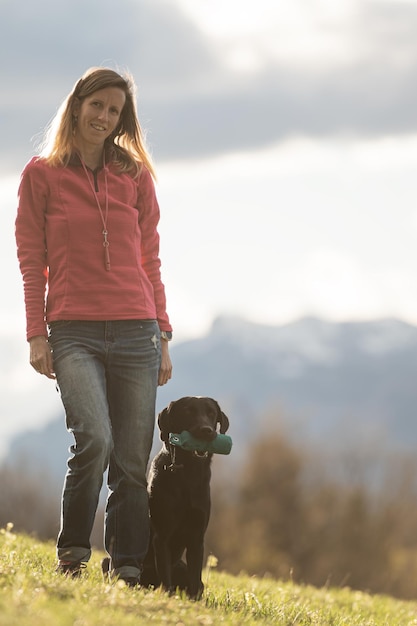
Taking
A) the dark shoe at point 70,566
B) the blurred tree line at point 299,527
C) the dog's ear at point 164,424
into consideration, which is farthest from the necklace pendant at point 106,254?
the blurred tree line at point 299,527

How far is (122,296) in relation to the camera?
603 centimetres

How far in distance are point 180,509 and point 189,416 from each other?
0.64 meters

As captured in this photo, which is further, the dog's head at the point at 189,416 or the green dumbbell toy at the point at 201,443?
the dog's head at the point at 189,416

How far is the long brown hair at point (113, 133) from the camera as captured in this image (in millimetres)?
6082

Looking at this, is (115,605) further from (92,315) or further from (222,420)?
(222,420)

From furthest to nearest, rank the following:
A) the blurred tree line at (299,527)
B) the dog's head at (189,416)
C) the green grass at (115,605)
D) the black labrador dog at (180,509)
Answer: the blurred tree line at (299,527)
the dog's head at (189,416)
the black labrador dog at (180,509)
the green grass at (115,605)

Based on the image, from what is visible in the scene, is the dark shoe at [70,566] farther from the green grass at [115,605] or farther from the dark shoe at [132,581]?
the dark shoe at [132,581]

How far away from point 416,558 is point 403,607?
4429 centimetres

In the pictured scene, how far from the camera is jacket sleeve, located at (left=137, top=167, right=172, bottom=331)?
21.0ft

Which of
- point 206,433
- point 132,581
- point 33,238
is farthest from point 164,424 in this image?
point 33,238

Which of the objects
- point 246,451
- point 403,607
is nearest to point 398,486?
point 246,451

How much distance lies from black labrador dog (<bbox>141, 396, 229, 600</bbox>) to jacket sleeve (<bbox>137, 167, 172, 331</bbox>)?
0.67 meters

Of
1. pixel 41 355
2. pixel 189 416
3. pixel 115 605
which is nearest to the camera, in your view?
pixel 115 605

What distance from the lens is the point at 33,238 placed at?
601 centimetres
